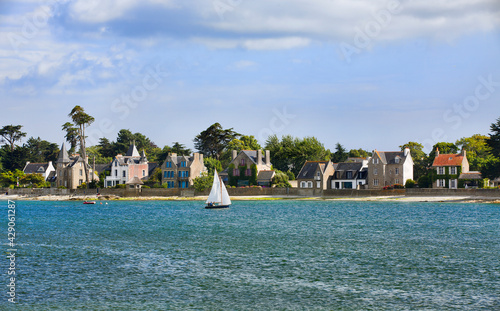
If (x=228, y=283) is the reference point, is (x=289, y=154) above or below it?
above

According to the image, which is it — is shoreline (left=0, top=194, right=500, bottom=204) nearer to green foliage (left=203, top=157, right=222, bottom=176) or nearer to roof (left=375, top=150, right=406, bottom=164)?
roof (left=375, top=150, right=406, bottom=164)

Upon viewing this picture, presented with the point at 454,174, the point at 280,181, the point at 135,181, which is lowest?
the point at 135,181

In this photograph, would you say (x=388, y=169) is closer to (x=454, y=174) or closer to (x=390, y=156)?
(x=390, y=156)

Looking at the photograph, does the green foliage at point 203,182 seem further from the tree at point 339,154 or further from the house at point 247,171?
the tree at point 339,154

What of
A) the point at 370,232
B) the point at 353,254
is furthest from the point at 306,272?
the point at 370,232

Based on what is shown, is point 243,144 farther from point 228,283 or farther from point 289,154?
point 228,283

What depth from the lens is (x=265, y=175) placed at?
123438 mm

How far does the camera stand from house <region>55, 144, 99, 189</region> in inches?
5536

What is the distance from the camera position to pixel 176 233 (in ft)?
173

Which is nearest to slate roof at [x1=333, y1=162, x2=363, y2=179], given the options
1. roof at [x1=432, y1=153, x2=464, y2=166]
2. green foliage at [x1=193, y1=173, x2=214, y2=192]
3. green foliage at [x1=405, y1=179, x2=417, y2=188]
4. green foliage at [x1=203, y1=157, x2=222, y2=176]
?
green foliage at [x1=405, y1=179, x2=417, y2=188]

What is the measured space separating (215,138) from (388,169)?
2069 inches

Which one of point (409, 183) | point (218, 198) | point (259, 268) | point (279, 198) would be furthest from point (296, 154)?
point (259, 268)

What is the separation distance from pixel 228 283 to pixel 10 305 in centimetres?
1037

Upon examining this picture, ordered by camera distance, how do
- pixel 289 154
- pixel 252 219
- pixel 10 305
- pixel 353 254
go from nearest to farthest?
pixel 10 305
pixel 353 254
pixel 252 219
pixel 289 154
